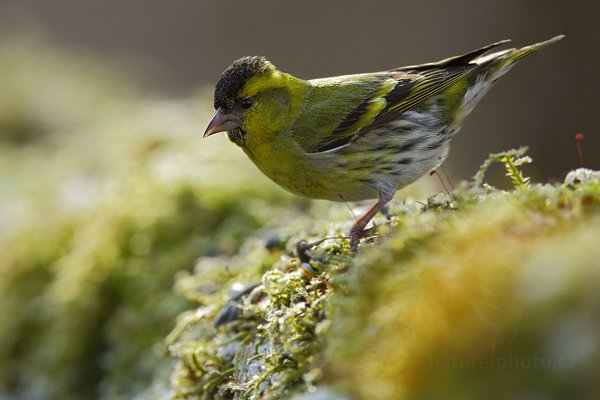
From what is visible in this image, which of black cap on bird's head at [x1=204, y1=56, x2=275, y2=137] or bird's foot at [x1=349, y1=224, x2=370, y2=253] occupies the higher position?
black cap on bird's head at [x1=204, y1=56, x2=275, y2=137]

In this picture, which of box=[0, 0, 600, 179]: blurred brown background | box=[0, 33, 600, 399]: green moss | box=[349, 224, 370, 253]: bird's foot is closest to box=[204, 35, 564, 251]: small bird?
box=[0, 33, 600, 399]: green moss

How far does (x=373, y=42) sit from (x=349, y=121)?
13.6 m

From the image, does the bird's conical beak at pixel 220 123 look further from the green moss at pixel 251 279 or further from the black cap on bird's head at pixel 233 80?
the green moss at pixel 251 279

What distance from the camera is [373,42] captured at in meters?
17.0

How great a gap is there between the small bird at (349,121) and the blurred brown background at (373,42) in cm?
552

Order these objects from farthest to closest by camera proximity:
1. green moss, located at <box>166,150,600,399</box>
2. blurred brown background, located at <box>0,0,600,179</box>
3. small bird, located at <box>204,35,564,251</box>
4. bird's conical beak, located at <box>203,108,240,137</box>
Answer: blurred brown background, located at <box>0,0,600,179</box> < bird's conical beak, located at <box>203,108,240,137</box> < small bird, located at <box>204,35,564,251</box> < green moss, located at <box>166,150,600,399</box>

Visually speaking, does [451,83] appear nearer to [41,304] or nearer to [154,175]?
[154,175]

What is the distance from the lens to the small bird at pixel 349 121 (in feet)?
12.1

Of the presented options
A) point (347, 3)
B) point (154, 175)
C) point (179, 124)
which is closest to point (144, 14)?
point (347, 3)

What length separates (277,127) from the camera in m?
3.88

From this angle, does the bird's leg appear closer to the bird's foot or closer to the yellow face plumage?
the bird's foot

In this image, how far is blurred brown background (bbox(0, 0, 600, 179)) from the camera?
11.4m

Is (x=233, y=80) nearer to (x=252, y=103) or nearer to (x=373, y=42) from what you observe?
(x=252, y=103)

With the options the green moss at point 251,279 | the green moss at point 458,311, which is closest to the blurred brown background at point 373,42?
the green moss at point 251,279
